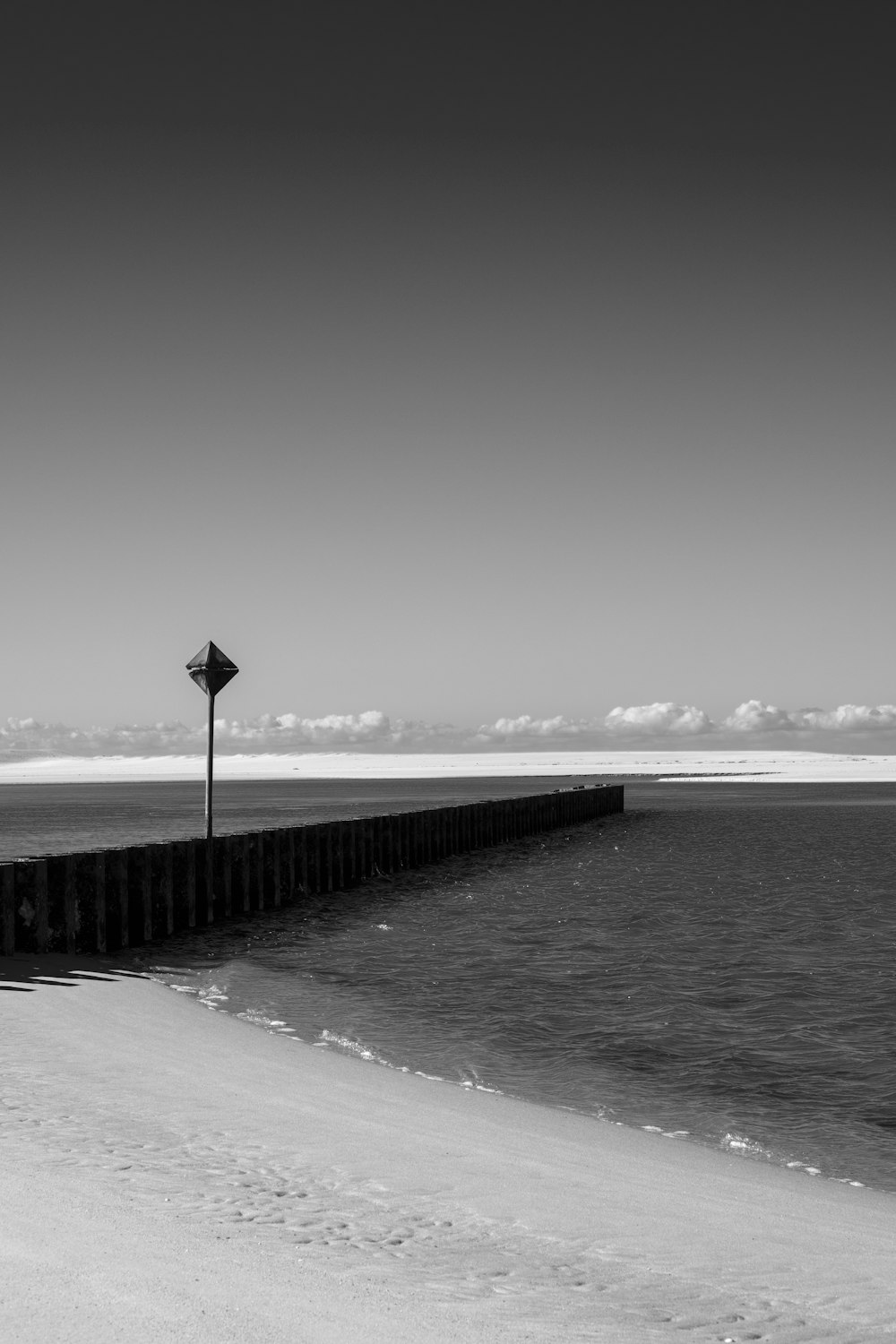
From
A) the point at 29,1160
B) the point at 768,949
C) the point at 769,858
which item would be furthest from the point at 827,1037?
the point at 769,858

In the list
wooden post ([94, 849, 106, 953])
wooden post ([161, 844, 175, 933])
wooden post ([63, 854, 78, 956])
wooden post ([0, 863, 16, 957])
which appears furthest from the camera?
wooden post ([161, 844, 175, 933])

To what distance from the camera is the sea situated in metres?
10.1

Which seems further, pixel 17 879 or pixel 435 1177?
pixel 17 879

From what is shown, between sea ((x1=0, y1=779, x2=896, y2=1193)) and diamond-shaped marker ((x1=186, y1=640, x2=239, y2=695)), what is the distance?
14.3 ft

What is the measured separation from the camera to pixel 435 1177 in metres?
7.05

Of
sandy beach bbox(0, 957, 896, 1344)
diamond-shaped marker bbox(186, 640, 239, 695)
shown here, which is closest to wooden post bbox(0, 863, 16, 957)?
sandy beach bbox(0, 957, 896, 1344)

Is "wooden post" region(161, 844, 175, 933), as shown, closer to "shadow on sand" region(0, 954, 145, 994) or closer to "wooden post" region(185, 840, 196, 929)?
"wooden post" region(185, 840, 196, 929)

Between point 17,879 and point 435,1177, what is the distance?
9988 mm

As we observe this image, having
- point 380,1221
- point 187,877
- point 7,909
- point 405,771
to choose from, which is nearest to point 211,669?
point 187,877

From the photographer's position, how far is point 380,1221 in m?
6.09

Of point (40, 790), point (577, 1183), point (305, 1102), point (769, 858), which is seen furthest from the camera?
point (40, 790)

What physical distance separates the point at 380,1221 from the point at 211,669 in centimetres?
1635

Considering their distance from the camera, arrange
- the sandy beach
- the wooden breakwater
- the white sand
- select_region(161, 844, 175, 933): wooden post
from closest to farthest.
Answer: the sandy beach
the wooden breakwater
select_region(161, 844, 175, 933): wooden post
the white sand

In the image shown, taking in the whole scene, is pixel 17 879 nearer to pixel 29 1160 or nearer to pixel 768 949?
pixel 29 1160
